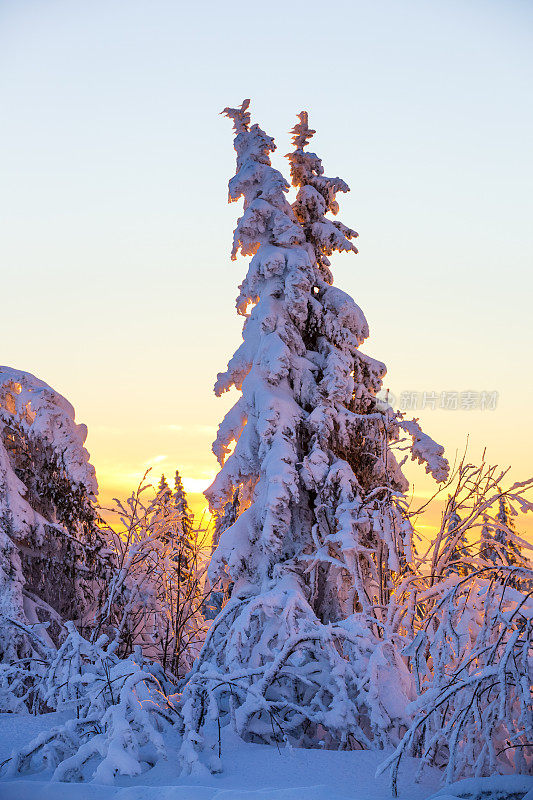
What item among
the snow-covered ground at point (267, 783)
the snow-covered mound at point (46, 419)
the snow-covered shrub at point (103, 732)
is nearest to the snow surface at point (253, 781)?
the snow-covered ground at point (267, 783)

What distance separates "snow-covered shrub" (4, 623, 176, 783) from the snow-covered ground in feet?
0.63

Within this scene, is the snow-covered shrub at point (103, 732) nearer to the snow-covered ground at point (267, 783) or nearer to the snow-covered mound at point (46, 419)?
the snow-covered ground at point (267, 783)

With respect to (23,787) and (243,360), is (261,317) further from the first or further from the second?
(23,787)

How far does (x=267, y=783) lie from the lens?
5.92 metres

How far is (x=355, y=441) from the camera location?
1199 centimetres

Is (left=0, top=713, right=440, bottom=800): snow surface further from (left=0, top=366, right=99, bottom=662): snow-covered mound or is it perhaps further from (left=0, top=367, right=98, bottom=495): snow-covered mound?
(left=0, top=367, right=98, bottom=495): snow-covered mound

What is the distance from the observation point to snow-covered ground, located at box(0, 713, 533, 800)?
15.7 feet

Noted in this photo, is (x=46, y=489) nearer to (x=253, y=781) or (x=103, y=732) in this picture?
(x=103, y=732)

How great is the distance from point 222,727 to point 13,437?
8969mm

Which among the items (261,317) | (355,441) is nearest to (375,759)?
(355,441)

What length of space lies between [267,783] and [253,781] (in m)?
0.13

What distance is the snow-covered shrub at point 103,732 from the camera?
19.6ft

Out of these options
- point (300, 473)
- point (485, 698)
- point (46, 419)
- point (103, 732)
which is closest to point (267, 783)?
point (103, 732)

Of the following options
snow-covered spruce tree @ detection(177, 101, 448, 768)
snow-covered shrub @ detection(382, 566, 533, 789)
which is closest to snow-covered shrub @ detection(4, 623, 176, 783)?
snow-covered spruce tree @ detection(177, 101, 448, 768)
